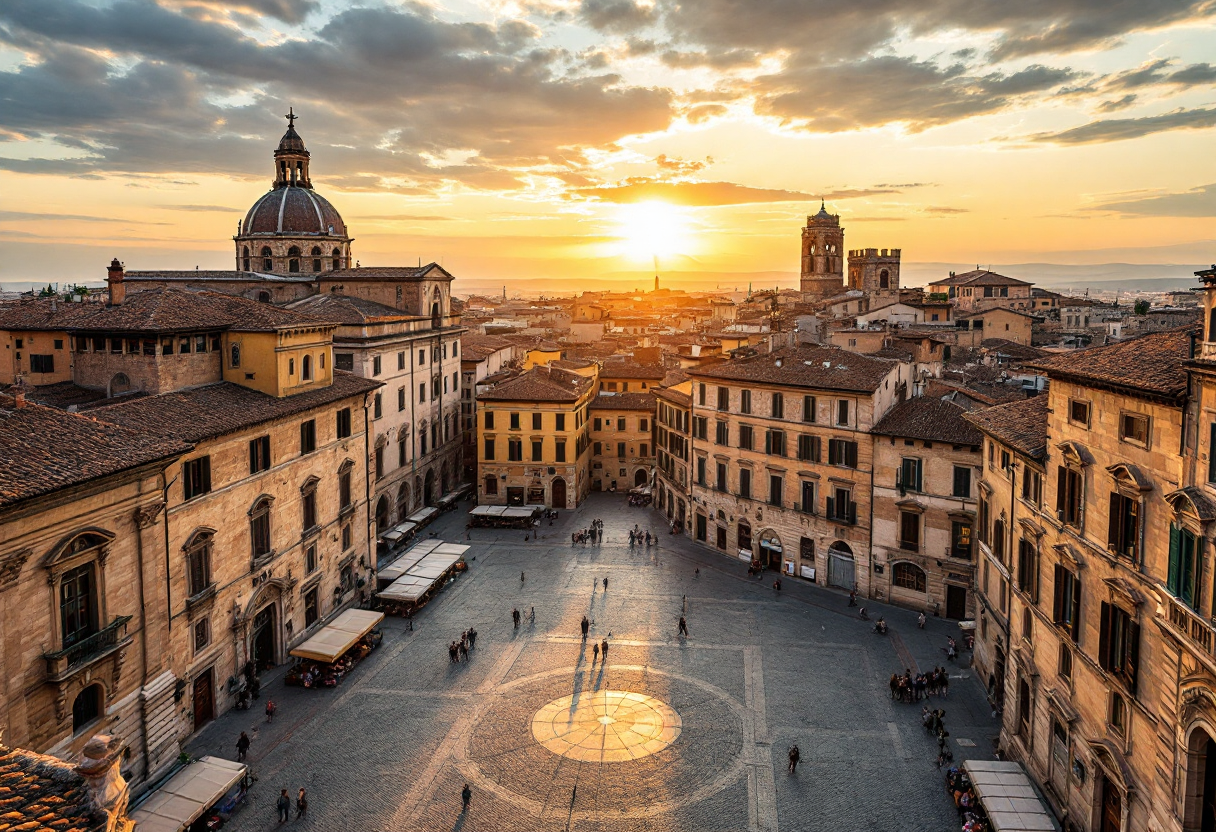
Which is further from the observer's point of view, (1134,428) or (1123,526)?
(1123,526)

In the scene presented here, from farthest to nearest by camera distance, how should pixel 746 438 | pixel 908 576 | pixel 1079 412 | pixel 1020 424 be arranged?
1. pixel 746 438
2. pixel 908 576
3. pixel 1020 424
4. pixel 1079 412

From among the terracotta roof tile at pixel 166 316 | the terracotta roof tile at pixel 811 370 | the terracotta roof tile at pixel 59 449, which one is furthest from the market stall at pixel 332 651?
the terracotta roof tile at pixel 811 370

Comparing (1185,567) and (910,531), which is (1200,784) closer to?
(1185,567)

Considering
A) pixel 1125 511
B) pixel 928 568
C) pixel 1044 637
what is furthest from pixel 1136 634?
pixel 928 568

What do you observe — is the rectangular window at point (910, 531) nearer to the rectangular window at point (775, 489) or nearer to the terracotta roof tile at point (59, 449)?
the rectangular window at point (775, 489)

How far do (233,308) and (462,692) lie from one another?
829 inches

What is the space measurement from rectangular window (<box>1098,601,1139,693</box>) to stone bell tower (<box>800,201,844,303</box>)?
412 ft

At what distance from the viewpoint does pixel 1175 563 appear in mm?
18672

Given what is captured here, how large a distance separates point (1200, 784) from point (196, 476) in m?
31.0

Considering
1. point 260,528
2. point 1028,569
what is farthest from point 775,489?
point 260,528

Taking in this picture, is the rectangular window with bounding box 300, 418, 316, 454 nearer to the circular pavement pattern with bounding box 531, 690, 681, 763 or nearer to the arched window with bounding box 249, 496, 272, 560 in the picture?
the arched window with bounding box 249, 496, 272, 560

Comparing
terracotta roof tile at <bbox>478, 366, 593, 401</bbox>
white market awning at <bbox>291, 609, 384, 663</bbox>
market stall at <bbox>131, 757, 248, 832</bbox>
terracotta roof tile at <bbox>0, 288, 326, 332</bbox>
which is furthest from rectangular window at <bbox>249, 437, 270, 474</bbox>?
terracotta roof tile at <bbox>478, 366, 593, 401</bbox>

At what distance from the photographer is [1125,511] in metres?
21.4

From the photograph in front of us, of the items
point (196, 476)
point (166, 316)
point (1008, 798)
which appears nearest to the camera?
point (1008, 798)
